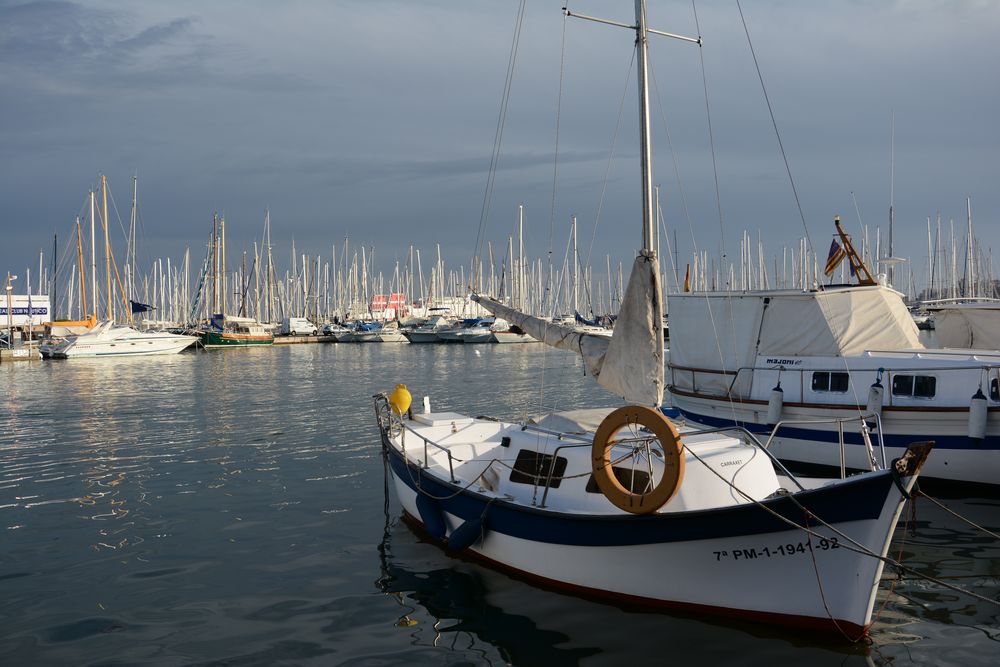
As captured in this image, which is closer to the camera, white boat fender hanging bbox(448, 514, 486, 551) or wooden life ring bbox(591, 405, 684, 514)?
wooden life ring bbox(591, 405, 684, 514)

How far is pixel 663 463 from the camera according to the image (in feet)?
36.0

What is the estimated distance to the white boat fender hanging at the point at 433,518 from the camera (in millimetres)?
13914

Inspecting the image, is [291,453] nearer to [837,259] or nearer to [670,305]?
[670,305]

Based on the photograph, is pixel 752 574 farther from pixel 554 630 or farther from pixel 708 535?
pixel 554 630

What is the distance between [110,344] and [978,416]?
235 feet

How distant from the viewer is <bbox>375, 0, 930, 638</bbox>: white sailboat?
9.59m

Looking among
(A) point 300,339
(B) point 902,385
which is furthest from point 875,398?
(A) point 300,339

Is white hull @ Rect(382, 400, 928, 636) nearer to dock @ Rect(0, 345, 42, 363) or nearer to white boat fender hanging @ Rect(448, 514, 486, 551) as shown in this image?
white boat fender hanging @ Rect(448, 514, 486, 551)

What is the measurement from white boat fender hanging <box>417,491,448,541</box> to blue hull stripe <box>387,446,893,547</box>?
1720 millimetres

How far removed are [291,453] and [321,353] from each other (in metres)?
59.7

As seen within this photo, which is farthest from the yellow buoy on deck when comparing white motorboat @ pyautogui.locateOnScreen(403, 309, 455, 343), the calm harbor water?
white motorboat @ pyautogui.locateOnScreen(403, 309, 455, 343)

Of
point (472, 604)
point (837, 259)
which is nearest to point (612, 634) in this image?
point (472, 604)

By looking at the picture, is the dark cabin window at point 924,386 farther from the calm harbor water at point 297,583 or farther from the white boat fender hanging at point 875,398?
the calm harbor water at point 297,583

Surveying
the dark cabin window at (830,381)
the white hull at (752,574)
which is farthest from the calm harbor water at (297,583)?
the dark cabin window at (830,381)
